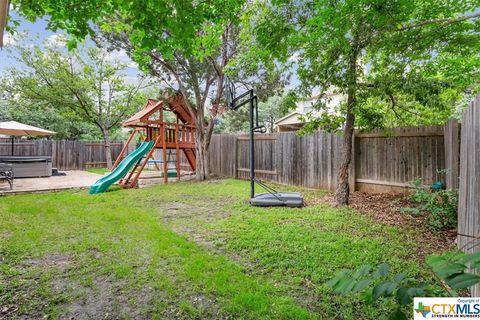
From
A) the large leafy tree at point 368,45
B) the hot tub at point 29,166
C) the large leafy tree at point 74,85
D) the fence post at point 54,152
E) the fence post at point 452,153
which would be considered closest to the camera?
the large leafy tree at point 368,45

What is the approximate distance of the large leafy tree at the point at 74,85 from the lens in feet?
43.2

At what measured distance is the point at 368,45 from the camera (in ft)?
15.0

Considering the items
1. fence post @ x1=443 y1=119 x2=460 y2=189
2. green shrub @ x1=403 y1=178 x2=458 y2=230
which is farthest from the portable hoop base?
fence post @ x1=443 y1=119 x2=460 y2=189

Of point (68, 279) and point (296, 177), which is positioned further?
point (296, 177)

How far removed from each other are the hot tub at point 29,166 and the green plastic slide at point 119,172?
4.58m

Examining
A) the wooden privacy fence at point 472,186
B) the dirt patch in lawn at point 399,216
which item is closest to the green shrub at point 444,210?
the dirt patch in lawn at point 399,216

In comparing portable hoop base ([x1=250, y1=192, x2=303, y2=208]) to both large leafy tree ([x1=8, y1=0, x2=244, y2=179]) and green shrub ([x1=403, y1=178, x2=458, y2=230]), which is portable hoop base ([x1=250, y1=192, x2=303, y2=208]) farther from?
large leafy tree ([x1=8, y1=0, x2=244, y2=179])

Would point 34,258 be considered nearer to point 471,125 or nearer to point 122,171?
point 471,125

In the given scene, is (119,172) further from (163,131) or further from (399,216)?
(399,216)

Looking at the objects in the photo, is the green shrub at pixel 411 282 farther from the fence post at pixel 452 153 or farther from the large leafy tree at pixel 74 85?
Answer: the large leafy tree at pixel 74 85

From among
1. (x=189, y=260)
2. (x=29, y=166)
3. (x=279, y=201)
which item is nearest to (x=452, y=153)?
(x=279, y=201)

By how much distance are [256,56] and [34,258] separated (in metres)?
4.95

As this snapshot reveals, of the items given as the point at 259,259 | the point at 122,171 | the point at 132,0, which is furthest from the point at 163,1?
the point at 122,171

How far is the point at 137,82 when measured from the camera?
15.5 metres
